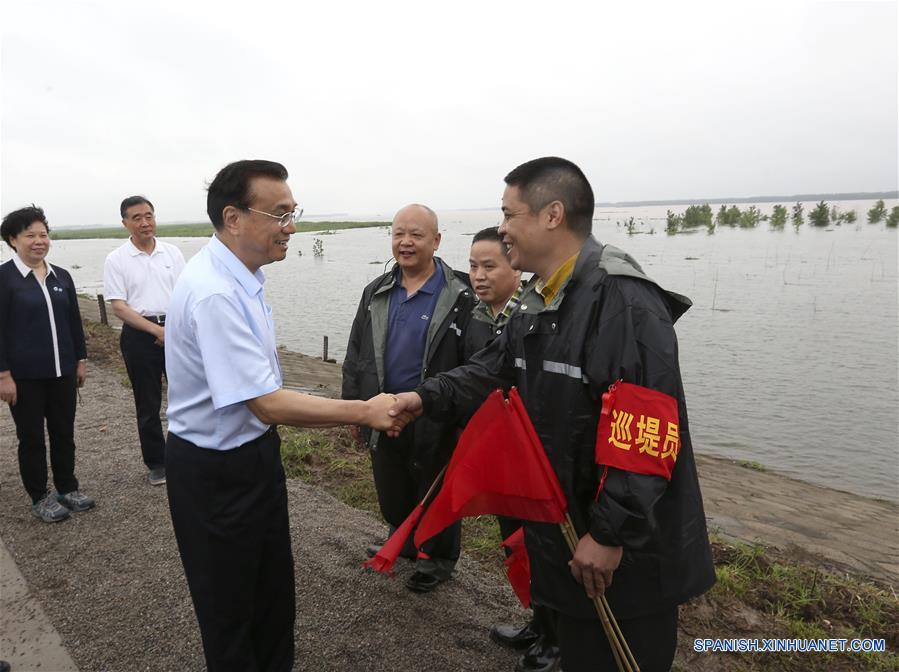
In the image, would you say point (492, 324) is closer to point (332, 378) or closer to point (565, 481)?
point (565, 481)

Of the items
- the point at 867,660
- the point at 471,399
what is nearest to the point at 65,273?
the point at 471,399

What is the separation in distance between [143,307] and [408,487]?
3.25 meters

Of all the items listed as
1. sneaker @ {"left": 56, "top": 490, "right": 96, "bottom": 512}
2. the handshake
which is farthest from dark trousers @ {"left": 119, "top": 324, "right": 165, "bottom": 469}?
the handshake

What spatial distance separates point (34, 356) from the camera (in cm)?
439

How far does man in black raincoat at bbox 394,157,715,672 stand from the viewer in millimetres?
1989

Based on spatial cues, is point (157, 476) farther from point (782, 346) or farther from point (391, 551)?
point (782, 346)

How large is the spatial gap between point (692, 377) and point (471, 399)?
11957mm

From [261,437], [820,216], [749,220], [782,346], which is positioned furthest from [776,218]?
[261,437]

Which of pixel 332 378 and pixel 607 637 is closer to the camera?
pixel 607 637

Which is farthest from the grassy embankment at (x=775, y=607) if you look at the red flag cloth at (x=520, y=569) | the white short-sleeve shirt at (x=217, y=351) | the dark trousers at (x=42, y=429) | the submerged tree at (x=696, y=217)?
the submerged tree at (x=696, y=217)

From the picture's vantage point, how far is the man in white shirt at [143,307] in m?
5.28

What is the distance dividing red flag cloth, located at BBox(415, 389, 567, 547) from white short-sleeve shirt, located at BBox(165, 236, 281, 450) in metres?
0.88

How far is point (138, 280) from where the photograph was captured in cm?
541

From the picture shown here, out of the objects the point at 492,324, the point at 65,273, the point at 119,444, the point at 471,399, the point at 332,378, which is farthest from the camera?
the point at 332,378
